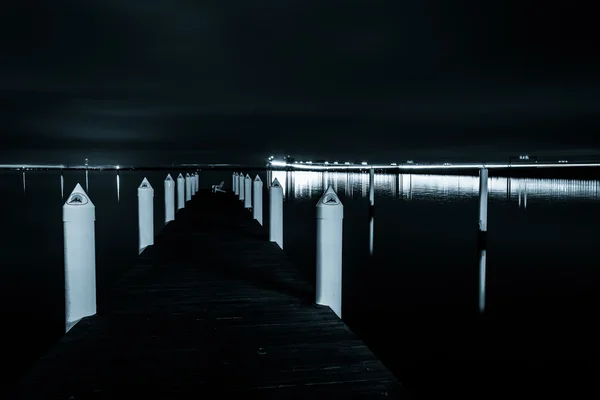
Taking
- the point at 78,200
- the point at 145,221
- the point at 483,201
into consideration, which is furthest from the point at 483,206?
the point at 78,200

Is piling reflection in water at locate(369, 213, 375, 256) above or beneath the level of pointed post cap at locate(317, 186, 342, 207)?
beneath

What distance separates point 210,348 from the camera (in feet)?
15.1

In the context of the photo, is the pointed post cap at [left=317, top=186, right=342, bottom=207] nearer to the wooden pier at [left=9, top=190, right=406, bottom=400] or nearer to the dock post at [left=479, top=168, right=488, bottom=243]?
the wooden pier at [left=9, top=190, right=406, bottom=400]

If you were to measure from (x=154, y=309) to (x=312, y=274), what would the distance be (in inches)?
362

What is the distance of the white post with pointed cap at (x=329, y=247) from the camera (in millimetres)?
5977

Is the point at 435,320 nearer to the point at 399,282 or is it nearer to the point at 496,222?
the point at 399,282

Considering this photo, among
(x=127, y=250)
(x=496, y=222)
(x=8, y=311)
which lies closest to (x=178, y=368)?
(x=8, y=311)

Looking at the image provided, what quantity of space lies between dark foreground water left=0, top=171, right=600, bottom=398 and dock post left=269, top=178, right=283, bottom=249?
8.91 feet

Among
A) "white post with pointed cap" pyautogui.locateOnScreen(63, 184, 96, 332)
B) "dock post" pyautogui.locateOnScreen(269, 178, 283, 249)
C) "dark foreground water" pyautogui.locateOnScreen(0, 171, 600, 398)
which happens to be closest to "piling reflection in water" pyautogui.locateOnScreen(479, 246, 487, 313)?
"dark foreground water" pyautogui.locateOnScreen(0, 171, 600, 398)

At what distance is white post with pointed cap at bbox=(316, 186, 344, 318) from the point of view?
235 inches

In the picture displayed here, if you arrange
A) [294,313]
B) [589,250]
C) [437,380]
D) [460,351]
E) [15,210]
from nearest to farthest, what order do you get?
[294,313] < [437,380] < [460,351] < [589,250] < [15,210]

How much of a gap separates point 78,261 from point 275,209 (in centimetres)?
648

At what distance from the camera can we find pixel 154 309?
601 cm

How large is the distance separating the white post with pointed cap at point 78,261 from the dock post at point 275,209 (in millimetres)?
6026
